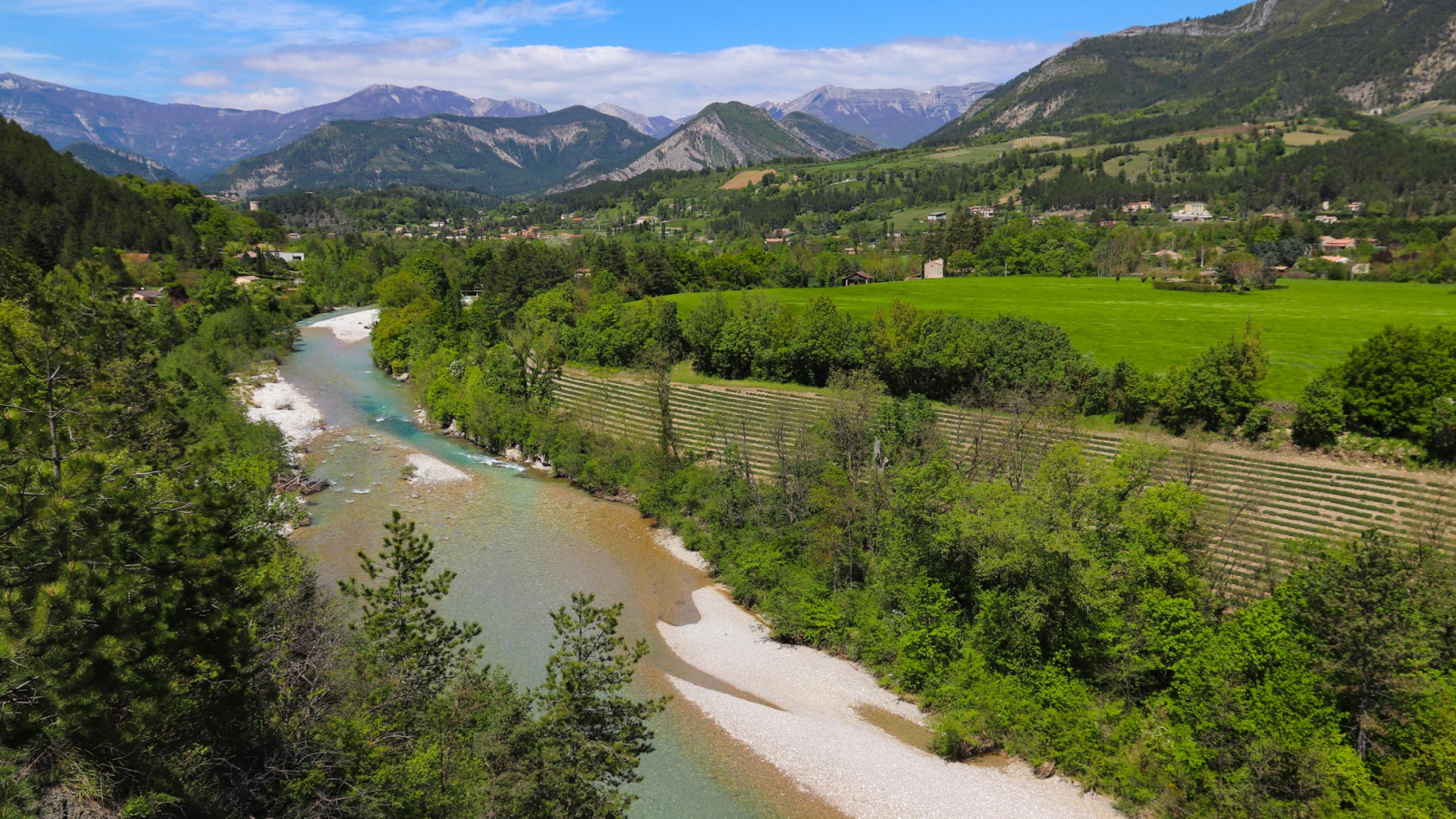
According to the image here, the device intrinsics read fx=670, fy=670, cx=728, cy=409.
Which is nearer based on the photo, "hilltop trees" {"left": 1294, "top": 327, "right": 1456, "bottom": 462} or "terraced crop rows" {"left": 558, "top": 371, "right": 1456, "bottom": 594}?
"terraced crop rows" {"left": 558, "top": 371, "right": 1456, "bottom": 594}

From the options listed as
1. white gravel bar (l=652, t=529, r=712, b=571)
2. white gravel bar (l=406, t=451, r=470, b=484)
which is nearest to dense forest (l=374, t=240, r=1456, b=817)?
white gravel bar (l=652, t=529, r=712, b=571)

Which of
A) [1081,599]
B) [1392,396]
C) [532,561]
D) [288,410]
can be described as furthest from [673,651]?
[288,410]

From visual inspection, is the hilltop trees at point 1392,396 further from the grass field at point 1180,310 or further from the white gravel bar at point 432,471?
the white gravel bar at point 432,471

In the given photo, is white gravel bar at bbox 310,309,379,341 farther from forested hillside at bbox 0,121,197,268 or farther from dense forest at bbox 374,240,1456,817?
dense forest at bbox 374,240,1456,817

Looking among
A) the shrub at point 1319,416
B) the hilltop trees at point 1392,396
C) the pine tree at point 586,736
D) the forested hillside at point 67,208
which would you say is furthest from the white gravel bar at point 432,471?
the hilltop trees at point 1392,396

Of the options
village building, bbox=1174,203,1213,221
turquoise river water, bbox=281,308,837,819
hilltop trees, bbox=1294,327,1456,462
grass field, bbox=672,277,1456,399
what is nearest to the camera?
turquoise river water, bbox=281,308,837,819

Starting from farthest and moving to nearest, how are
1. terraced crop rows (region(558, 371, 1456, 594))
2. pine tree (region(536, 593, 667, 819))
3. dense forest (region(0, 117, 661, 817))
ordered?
terraced crop rows (region(558, 371, 1456, 594)) < pine tree (region(536, 593, 667, 819)) < dense forest (region(0, 117, 661, 817))
